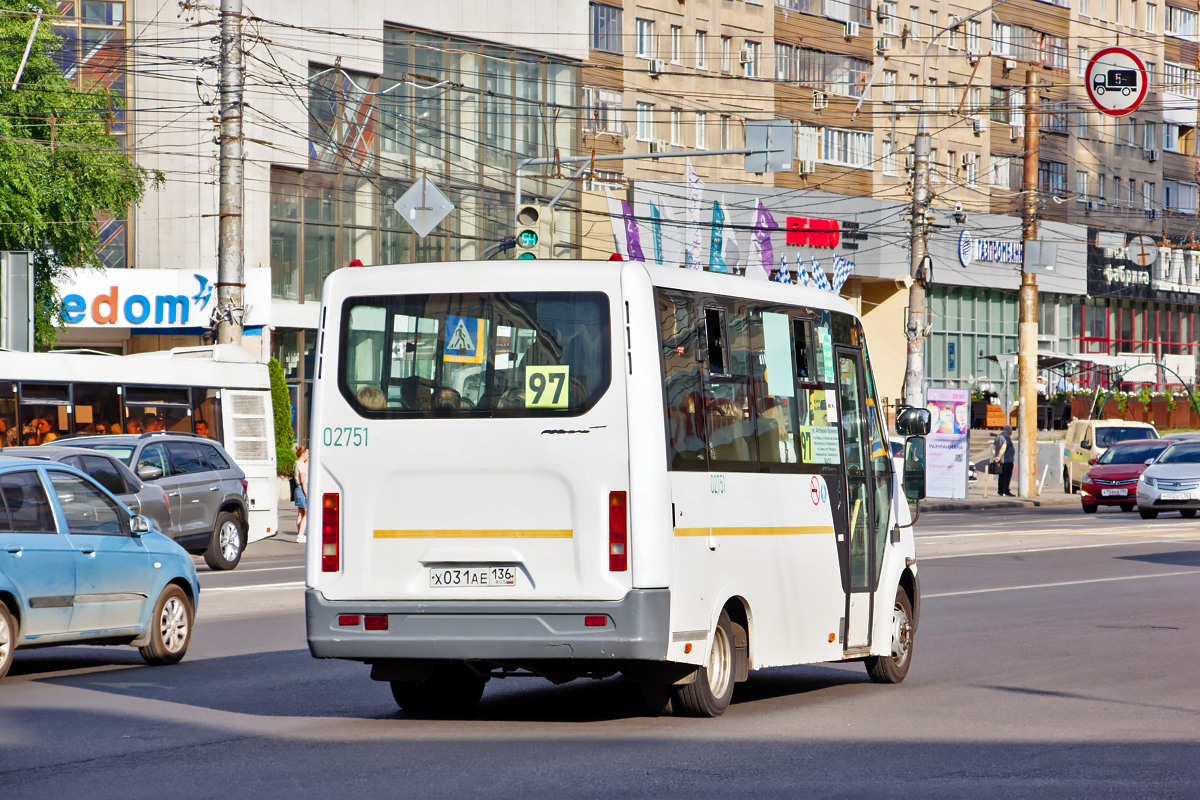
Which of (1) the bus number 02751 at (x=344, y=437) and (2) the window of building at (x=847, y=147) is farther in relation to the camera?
(2) the window of building at (x=847, y=147)

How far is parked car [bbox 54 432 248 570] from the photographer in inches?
921

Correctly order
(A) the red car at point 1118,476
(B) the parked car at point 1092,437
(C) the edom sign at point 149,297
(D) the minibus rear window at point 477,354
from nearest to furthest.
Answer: (D) the minibus rear window at point 477,354, (A) the red car at point 1118,476, (C) the edom sign at point 149,297, (B) the parked car at point 1092,437

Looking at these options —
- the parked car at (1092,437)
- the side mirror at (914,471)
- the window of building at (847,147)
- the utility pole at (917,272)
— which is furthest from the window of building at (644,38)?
the side mirror at (914,471)

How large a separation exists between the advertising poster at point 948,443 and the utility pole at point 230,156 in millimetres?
18360

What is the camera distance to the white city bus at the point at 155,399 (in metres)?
25.6

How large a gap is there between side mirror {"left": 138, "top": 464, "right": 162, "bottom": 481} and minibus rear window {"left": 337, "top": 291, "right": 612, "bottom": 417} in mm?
13469

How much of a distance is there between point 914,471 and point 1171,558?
14.9 m

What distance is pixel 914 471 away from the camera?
1245cm

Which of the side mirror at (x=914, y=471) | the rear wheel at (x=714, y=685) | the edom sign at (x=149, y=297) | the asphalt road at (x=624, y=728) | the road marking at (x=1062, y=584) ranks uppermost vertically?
the edom sign at (x=149, y=297)

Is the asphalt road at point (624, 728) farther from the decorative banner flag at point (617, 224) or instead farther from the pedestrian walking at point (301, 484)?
the decorative banner flag at point (617, 224)

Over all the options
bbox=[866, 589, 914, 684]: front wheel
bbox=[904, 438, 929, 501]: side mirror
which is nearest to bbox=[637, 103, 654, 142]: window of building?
bbox=[904, 438, 929, 501]: side mirror

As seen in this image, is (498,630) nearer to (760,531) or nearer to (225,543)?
(760,531)

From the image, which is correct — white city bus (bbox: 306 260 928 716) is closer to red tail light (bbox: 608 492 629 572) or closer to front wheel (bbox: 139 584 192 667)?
red tail light (bbox: 608 492 629 572)

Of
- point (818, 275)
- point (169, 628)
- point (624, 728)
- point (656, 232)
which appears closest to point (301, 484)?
point (169, 628)
